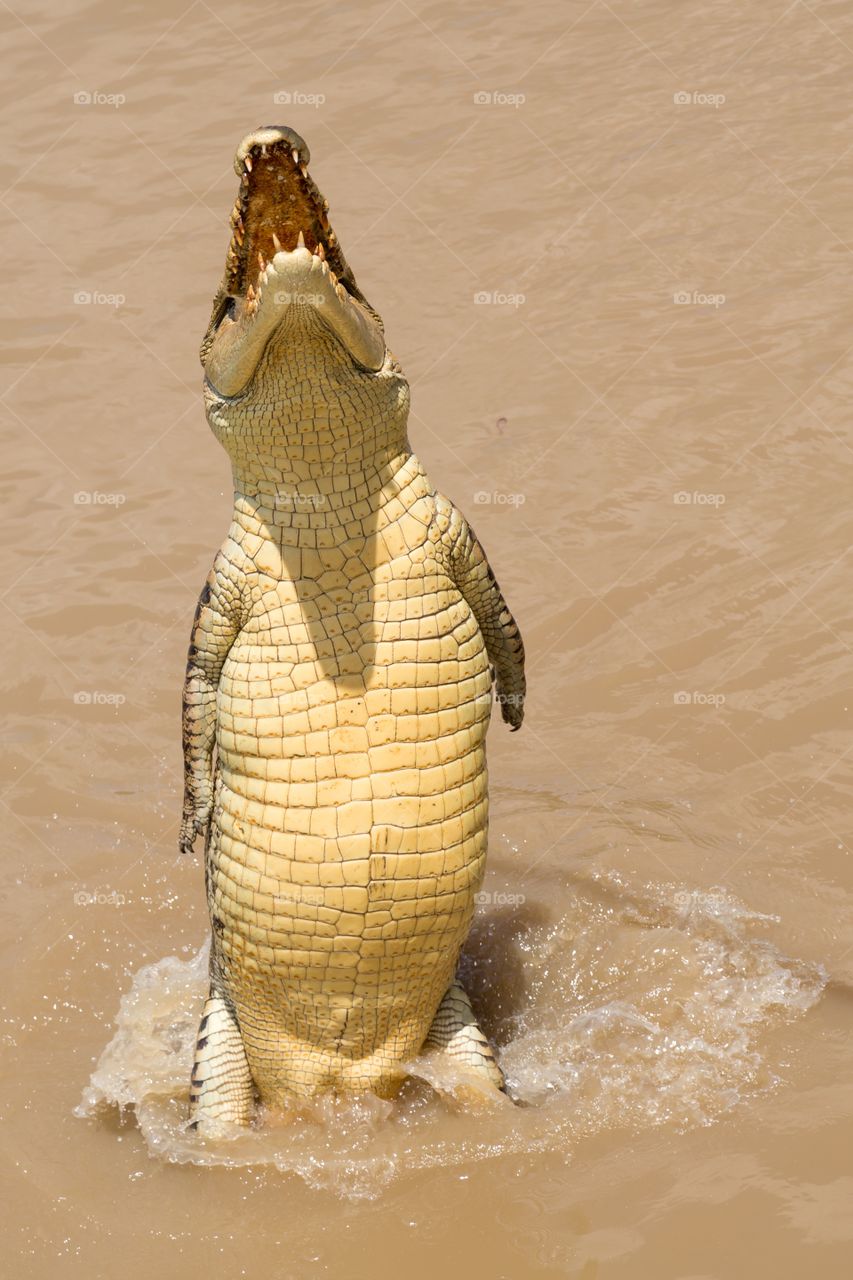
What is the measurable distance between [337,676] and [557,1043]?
1.50 m

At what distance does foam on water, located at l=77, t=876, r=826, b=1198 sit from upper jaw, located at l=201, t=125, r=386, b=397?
6.41 feet

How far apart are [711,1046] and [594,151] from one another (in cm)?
672

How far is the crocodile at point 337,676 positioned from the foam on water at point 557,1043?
45 centimetres

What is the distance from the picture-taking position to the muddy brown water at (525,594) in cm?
420

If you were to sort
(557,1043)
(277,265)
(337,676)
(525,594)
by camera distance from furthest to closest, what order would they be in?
1. (525,594)
2. (557,1043)
3. (337,676)
4. (277,265)

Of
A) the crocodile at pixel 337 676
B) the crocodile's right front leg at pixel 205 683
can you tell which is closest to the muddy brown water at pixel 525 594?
the crocodile at pixel 337 676

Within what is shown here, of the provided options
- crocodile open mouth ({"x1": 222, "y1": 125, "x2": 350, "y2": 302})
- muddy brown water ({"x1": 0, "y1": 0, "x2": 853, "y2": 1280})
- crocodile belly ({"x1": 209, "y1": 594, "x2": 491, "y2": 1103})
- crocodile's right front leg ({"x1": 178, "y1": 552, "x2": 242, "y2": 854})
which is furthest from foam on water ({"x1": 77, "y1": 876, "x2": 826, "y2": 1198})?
crocodile open mouth ({"x1": 222, "y1": 125, "x2": 350, "y2": 302})

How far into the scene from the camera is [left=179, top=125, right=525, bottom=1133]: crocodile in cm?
390

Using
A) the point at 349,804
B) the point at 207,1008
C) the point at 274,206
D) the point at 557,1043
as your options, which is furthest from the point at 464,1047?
the point at 274,206

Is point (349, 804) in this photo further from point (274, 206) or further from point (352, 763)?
point (274, 206)

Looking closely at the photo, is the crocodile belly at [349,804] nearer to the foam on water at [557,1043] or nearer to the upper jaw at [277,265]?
the foam on water at [557,1043]

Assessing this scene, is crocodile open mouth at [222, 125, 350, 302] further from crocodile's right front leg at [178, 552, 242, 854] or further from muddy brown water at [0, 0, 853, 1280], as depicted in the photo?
muddy brown water at [0, 0, 853, 1280]

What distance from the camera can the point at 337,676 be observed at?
3.90 metres

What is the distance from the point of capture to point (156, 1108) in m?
4.53
